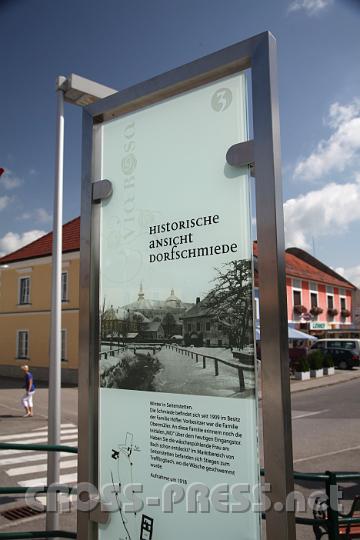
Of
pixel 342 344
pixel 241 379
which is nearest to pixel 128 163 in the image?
pixel 241 379

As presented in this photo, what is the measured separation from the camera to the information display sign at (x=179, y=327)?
Result: 6.99 feet

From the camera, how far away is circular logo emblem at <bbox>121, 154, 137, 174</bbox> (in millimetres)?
2676

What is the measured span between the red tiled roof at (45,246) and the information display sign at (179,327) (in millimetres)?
23269

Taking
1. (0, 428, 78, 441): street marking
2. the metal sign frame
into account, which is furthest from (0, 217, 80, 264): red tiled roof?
the metal sign frame

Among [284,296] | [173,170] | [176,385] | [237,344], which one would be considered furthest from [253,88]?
[176,385]

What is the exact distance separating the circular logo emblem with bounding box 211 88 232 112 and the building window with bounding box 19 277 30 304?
90.8 feet

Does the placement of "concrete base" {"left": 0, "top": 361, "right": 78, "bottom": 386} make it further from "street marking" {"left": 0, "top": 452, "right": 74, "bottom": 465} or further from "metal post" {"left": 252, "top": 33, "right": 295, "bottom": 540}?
"metal post" {"left": 252, "top": 33, "right": 295, "bottom": 540}

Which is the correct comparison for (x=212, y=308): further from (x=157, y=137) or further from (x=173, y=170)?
(x=157, y=137)

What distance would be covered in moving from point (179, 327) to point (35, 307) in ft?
88.3

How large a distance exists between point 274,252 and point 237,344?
1.43ft

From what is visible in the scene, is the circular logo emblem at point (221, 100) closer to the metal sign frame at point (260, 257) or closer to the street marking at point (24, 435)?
the metal sign frame at point (260, 257)

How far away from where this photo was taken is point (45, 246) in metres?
29.4

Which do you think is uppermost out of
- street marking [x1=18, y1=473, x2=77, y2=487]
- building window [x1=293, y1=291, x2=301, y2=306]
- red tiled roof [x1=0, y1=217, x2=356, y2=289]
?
red tiled roof [x1=0, y1=217, x2=356, y2=289]

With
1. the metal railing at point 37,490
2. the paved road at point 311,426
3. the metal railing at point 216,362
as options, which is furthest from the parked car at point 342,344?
the metal railing at point 216,362
